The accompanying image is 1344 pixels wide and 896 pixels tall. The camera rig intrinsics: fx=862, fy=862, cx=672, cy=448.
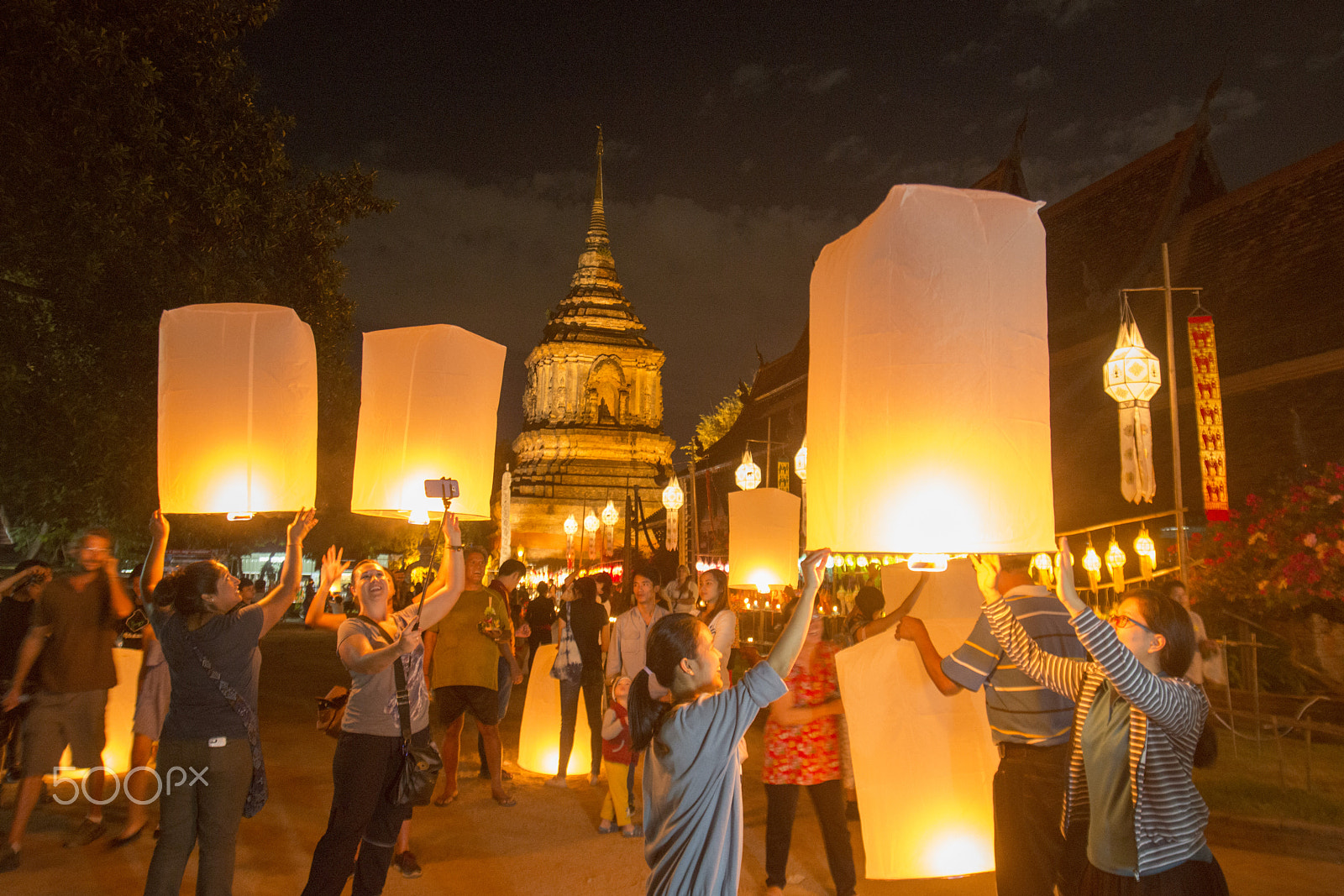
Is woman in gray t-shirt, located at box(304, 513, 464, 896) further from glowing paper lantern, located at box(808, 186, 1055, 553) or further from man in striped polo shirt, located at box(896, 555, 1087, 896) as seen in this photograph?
man in striped polo shirt, located at box(896, 555, 1087, 896)

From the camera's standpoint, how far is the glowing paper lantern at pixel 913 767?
173 inches

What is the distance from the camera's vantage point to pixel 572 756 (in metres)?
7.83

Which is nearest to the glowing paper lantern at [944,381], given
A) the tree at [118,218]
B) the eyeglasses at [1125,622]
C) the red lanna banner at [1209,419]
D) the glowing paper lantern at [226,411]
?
the eyeglasses at [1125,622]

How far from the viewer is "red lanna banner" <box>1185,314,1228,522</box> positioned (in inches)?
428

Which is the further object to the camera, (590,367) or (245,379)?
(590,367)

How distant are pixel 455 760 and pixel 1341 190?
15.9m

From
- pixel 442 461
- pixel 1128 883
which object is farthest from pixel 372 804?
pixel 1128 883

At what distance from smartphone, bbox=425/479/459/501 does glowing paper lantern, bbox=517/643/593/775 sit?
3.93m

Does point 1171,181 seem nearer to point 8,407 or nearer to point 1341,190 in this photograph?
point 1341,190

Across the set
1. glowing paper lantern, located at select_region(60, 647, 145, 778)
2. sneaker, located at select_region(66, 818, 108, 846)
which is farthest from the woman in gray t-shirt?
glowing paper lantern, located at select_region(60, 647, 145, 778)

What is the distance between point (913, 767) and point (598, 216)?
49604mm

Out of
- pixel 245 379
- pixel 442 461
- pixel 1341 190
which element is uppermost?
pixel 1341 190

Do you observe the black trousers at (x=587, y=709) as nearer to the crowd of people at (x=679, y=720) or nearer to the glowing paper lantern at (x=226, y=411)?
the crowd of people at (x=679, y=720)

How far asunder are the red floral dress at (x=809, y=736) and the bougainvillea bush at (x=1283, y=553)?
7311mm
